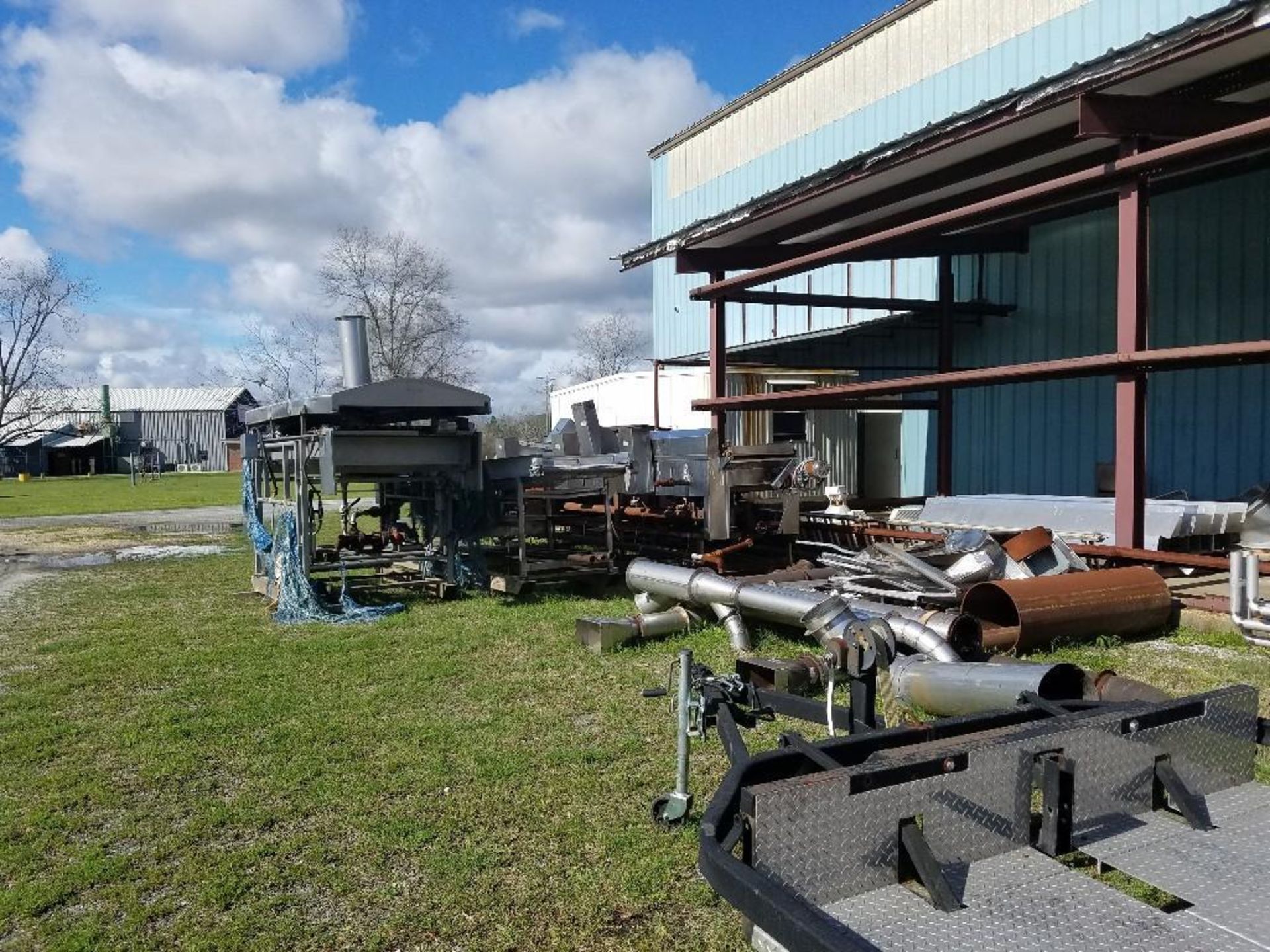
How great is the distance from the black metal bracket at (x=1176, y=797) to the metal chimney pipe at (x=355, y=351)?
935cm

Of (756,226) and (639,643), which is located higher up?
(756,226)

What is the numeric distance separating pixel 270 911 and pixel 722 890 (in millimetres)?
2188

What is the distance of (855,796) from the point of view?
2.30m

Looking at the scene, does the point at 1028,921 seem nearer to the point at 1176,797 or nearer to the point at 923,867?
the point at 923,867

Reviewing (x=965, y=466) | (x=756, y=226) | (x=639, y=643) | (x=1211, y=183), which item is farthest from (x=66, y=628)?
(x=1211, y=183)

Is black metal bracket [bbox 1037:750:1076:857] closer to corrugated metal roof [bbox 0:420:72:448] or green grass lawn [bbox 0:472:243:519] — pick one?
green grass lawn [bbox 0:472:243:519]

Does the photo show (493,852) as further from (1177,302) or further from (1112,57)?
(1177,302)

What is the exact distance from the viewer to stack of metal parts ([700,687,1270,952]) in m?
2.11

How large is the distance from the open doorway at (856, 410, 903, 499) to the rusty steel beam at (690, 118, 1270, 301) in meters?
7.10

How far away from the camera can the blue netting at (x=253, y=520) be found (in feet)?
35.1

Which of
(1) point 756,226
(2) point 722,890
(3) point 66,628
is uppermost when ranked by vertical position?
(1) point 756,226

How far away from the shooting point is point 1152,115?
25.2ft


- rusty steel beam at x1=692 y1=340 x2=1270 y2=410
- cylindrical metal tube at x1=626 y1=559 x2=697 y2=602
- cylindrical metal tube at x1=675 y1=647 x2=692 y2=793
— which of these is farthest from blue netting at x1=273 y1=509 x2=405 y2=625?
cylindrical metal tube at x1=675 y1=647 x2=692 y2=793

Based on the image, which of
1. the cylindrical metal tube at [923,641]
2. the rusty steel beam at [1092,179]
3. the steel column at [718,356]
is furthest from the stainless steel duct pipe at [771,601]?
the steel column at [718,356]
